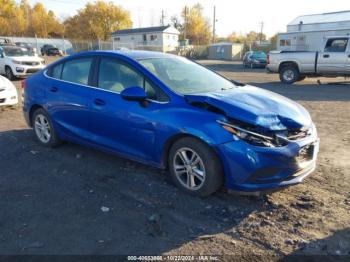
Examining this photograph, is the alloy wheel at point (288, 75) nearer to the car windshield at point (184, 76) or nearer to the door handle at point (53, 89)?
the car windshield at point (184, 76)

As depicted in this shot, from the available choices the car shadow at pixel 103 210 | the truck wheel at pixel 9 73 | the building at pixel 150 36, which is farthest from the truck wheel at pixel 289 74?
the building at pixel 150 36

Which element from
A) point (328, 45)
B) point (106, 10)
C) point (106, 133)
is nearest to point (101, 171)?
point (106, 133)

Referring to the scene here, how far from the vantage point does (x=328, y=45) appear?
1596 cm

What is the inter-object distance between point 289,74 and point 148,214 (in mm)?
14626

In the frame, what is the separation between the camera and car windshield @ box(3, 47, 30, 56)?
1765 centimetres

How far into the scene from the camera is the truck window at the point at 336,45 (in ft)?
51.0

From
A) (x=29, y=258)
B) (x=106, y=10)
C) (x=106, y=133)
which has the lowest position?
(x=29, y=258)

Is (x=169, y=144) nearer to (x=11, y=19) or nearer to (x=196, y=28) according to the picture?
(x=11, y=19)

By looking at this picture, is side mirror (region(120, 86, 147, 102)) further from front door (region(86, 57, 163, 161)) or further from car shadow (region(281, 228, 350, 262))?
car shadow (region(281, 228, 350, 262))

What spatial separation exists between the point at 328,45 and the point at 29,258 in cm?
1601

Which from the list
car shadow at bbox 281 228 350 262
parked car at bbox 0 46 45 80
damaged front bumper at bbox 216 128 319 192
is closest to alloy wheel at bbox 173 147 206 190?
damaged front bumper at bbox 216 128 319 192

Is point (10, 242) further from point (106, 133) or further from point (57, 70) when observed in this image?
point (57, 70)

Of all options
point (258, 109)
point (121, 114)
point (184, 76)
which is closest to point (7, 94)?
point (121, 114)

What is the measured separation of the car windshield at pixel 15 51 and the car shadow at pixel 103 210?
14185 mm
